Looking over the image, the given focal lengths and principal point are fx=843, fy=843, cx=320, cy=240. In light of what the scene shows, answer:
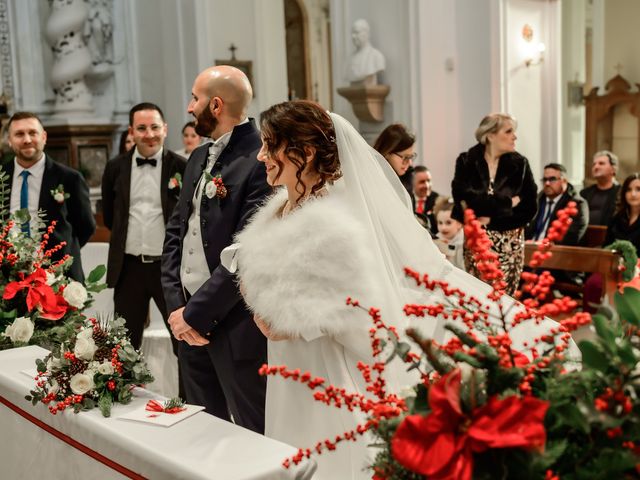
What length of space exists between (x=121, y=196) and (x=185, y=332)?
68.0 inches

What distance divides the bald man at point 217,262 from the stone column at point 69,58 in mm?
7097

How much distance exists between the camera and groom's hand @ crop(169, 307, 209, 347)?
9.30 ft

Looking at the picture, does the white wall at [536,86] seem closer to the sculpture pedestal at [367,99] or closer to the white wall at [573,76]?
the sculpture pedestal at [367,99]

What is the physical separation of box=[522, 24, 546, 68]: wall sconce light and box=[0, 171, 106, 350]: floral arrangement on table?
22.7 ft

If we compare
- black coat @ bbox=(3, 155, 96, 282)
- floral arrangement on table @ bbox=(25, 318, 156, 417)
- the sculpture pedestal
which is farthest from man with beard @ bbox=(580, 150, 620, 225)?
floral arrangement on table @ bbox=(25, 318, 156, 417)

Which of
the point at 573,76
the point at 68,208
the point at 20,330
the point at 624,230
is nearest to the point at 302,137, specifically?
the point at 20,330

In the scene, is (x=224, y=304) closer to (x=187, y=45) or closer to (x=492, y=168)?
(x=492, y=168)

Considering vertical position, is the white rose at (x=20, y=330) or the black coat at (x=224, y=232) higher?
the black coat at (x=224, y=232)

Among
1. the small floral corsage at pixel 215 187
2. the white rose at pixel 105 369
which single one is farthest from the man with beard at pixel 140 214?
the white rose at pixel 105 369

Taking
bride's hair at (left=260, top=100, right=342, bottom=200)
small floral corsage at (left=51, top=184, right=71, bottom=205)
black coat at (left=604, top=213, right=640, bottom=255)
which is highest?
bride's hair at (left=260, top=100, right=342, bottom=200)

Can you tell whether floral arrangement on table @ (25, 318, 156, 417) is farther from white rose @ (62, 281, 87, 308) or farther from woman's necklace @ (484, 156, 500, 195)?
woman's necklace @ (484, 156, 500, 195)

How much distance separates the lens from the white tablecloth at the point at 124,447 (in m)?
1.73

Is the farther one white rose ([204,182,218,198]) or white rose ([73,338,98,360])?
white rose ([204,182,218,198])

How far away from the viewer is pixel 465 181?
16.7 feet
